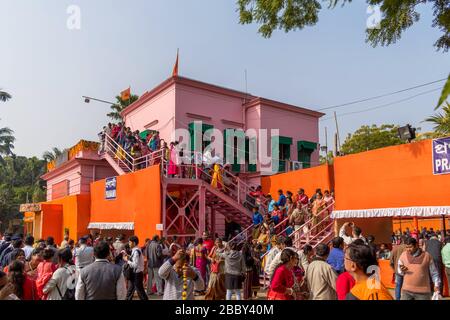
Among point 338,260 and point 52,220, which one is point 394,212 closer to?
point 338,260

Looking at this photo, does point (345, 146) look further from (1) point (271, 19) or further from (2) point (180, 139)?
(1) point (271, 19)

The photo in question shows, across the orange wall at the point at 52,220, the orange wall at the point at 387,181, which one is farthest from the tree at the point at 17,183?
the orange wall at the point at 387,181

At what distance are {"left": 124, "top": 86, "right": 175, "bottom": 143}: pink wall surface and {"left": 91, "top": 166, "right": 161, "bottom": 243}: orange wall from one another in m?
3.57

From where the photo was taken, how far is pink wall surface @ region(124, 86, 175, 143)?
2058 cm

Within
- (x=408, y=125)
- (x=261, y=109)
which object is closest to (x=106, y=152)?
(x=261, y=109)

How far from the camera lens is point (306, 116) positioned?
2459cm

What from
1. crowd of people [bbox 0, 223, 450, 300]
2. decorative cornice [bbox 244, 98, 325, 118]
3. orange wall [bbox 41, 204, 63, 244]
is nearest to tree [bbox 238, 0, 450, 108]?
crowd of people [bbox 0, 223, 450, 300]

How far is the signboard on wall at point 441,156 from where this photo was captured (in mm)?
11516

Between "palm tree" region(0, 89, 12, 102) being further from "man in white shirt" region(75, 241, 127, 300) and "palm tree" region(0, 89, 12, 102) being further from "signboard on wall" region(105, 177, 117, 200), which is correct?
"man in white shirt" region(75, 241, 127, 300)

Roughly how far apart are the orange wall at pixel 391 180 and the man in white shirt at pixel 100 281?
957 cm

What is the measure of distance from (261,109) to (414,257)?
16.1 meters

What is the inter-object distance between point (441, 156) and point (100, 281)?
1003 centimetres

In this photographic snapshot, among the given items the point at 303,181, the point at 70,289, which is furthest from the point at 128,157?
the point at 70,289

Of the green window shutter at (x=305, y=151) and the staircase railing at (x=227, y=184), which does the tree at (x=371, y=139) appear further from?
the staircase railing at (x=227, y=184)
